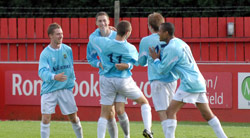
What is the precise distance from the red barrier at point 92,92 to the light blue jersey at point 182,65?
256 inches

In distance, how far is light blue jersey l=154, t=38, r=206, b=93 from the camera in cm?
710

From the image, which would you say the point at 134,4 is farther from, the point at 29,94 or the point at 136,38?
the point at 29,94

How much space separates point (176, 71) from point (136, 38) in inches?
433

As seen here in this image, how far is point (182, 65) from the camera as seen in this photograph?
23.5 ft

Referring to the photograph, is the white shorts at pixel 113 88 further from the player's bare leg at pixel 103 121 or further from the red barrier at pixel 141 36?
the red barrier at pixel 141 36

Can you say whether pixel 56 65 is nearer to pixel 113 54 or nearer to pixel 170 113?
pixel 113 54

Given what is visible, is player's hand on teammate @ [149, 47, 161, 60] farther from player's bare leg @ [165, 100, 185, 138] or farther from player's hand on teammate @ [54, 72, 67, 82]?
player's hand on teammate @ [54, 72, 67, 82]

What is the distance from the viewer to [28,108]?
569 inches

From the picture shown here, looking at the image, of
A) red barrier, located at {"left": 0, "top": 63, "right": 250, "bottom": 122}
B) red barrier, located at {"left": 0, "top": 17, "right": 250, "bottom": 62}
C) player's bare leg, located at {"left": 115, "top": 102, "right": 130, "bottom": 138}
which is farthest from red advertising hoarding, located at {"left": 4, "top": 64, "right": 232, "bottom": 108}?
player's bare leg, located at {"left": 115, "top": 102, "right": 130, "bottom": 138}

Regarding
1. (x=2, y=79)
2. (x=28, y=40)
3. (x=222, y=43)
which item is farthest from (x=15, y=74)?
(x=222, y=43)

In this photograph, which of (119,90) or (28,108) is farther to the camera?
(28,108)

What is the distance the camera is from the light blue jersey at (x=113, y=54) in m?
7.49

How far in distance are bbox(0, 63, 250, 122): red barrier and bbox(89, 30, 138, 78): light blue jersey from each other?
6248mm

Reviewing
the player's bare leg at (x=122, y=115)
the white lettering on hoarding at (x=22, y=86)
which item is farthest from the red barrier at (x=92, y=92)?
the player's bare leg at (x=122, y=115)
